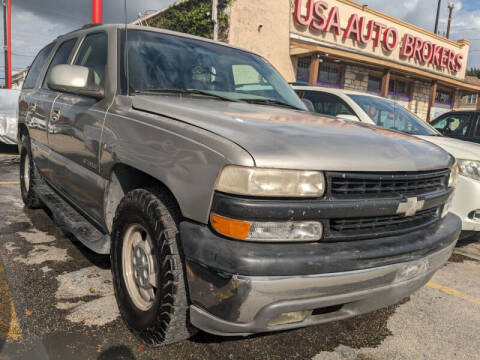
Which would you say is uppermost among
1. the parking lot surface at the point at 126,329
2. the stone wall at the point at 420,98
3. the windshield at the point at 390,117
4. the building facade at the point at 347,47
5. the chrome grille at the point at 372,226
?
the building facade at the point at 347,47

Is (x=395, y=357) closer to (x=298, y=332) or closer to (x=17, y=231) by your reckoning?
(x=298, y=332)

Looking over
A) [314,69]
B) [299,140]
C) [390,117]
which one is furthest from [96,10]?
[314,69]

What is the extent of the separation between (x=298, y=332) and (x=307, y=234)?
1.00m

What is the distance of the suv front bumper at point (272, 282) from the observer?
1.55m

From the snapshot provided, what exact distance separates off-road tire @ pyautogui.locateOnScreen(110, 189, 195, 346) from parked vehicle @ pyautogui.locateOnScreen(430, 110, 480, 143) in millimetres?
6737

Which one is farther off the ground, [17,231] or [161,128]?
[161,128]

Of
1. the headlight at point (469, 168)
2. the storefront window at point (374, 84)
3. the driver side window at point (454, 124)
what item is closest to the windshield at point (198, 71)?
the headlight at point (469, 168)

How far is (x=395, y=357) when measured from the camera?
2.23 meters

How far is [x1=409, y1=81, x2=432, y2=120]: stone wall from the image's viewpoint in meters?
22.1

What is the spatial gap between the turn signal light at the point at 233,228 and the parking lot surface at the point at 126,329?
2.86 ft

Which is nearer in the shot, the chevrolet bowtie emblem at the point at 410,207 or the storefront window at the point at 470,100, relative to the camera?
the chevrolet bowtie emblem at the point at 410,207

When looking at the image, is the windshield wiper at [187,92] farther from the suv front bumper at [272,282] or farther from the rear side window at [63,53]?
the rear side window at [63,53]

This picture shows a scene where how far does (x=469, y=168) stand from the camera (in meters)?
3.95

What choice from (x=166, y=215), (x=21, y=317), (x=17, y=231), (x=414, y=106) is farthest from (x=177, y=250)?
(x=414, y=106)
